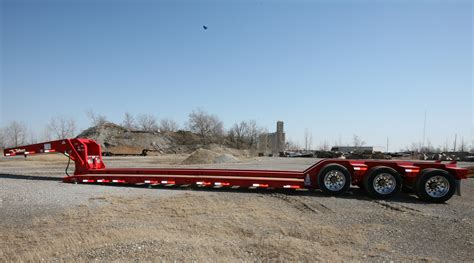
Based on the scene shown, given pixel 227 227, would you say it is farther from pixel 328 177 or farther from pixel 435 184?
pixel 435 184

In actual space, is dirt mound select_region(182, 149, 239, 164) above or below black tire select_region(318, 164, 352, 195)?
below

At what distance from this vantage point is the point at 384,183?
11.1 meters

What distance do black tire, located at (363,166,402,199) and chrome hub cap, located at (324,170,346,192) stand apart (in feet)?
2.23

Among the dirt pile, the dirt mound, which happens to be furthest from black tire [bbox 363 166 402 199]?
the dirt pile

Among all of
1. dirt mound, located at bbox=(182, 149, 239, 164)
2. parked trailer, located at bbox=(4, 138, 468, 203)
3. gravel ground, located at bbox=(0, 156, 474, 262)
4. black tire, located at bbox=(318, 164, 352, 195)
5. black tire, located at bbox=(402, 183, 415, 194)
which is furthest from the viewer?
dirt mound, located at bbox=(182, 149, 239, 164)

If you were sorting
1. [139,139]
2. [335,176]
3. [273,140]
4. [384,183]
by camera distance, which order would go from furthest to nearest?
[273,140] < [139,139] < [335,176] < [384,183]

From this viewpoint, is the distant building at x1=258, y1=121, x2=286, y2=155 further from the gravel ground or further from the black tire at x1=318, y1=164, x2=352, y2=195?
the gravel ground

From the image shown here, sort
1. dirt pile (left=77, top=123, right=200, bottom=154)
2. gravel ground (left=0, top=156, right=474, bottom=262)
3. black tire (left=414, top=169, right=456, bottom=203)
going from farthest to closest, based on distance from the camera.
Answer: dirt pile (left=77, top=123, right=200, bottom=154) → black tire (left=414, top=169, right=456, bottom=203) → gravel ground (left=0, top=156, right=474, bottom=262)

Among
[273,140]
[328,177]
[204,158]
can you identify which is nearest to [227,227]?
[328,177]

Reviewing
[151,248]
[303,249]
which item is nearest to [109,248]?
[151,248]

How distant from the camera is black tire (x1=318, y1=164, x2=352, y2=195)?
11344 millimetres

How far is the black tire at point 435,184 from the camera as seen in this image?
1077 centimetres

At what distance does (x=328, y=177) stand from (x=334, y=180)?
19 centimetres

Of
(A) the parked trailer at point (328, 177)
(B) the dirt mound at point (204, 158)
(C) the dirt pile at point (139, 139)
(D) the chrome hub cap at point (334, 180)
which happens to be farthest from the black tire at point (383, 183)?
(C) the dirt pile at point (139, 139)
